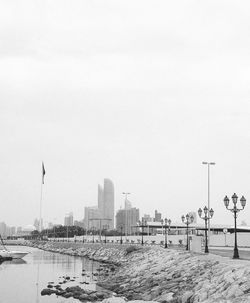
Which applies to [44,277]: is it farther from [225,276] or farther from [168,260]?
[225,276]

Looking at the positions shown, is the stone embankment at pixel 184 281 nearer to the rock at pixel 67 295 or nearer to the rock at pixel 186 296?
the rock at pixel 186 296

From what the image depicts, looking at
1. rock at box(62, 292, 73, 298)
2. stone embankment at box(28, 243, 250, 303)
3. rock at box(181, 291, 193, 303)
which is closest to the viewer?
stone embankment at box(28, 243, 250, 303)

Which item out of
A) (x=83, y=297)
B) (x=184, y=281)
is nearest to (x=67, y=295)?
(x=83, y=297)

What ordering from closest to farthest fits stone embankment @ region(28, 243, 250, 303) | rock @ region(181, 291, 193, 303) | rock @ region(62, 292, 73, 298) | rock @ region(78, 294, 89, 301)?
stone embankment @ region(28, 243, 250, 303) → rock @ region(181, 291, 193, 303) → rock @ region(78, 294, 89, 301) → rock @ region(62, 292, 73, 298)

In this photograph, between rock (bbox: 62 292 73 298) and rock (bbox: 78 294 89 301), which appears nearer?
rock (bbox: 78 294 89 301)

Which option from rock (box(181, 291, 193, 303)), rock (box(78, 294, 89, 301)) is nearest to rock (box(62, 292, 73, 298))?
rock (box(78, 294, 89, 301))

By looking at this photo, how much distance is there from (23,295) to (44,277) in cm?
1579

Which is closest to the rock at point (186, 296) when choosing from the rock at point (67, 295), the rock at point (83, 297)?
the rock at point (83, 297)

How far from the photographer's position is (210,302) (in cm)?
2431

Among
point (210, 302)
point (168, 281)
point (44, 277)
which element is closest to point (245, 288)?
point (210, 302)

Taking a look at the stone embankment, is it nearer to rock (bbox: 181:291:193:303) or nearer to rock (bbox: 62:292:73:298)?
rock (bbox: 181:291:193:303)

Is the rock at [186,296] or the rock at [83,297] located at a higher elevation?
the rock at [186,296]

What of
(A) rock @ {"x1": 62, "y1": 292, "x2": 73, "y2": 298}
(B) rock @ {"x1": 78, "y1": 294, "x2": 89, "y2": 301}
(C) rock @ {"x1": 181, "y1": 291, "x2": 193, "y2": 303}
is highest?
(C) rock @ {"x1": 181, "y1": 291, "x2": 193, "y2": 303}

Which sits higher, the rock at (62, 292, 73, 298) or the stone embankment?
the stone embankment
